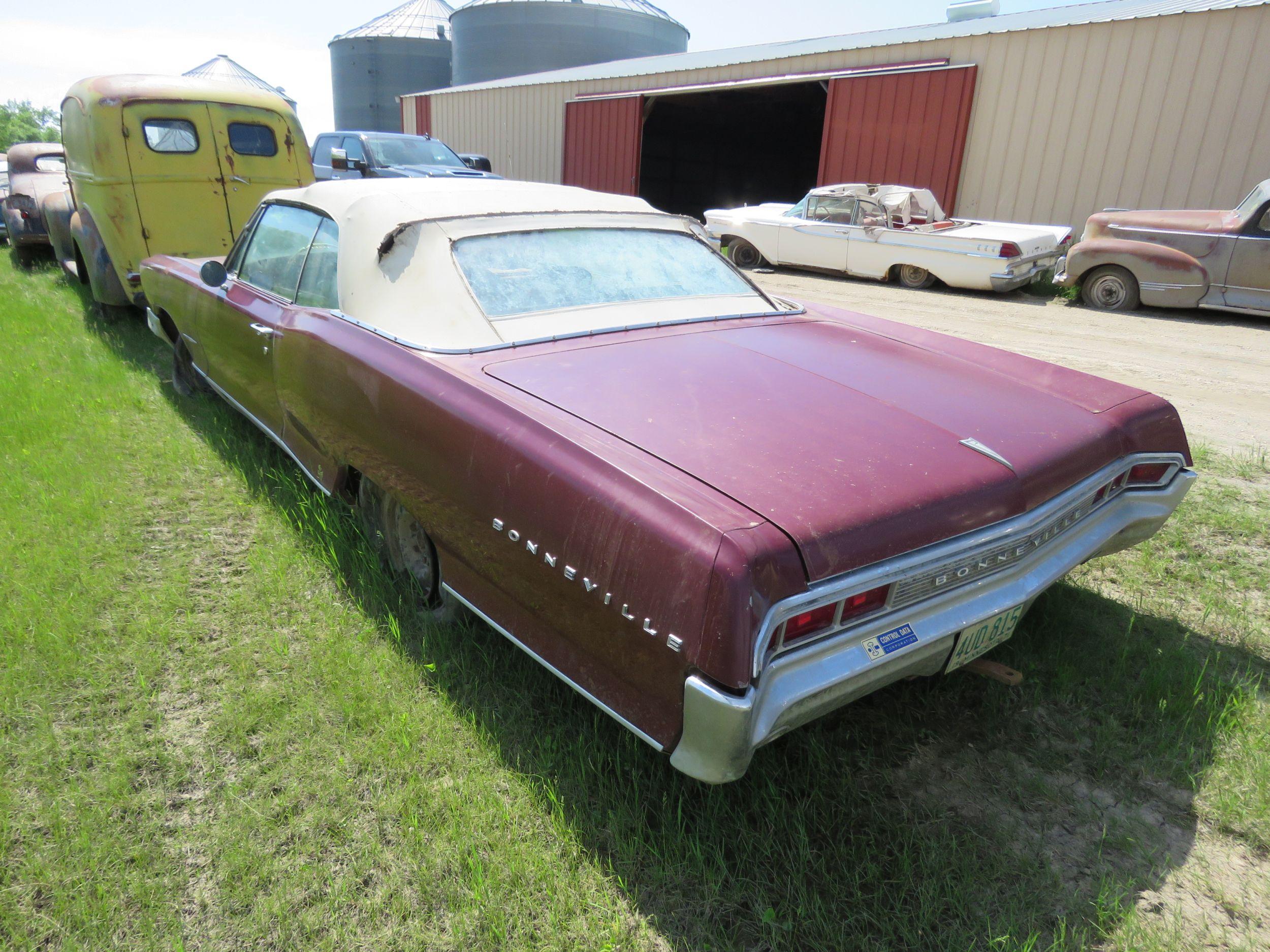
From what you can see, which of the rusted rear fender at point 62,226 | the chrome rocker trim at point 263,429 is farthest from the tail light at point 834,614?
the rusted rear fender at point 62,226

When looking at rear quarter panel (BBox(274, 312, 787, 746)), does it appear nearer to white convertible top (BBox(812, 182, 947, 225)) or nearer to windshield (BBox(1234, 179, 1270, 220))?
windshield (BBox(1234, 179, 1270, 220))

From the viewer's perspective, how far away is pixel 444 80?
31.6 metres

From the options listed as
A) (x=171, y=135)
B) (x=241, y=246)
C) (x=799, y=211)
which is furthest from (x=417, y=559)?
(x=799, y=211)

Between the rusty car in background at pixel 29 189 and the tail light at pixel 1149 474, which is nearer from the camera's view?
the tail light at pixel 1149 474

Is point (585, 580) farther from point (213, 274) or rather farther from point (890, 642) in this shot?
point (213, 274)

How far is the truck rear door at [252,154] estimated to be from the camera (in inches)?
280

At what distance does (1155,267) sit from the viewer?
9000 mm

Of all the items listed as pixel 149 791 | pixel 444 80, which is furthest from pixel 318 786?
pixel 444 80

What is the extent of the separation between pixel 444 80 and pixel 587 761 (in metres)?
34.0

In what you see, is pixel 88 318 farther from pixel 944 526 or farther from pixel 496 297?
pixel 944 526

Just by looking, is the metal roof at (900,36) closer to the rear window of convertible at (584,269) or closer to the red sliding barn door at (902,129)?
the red sliding barn door at (902,129)

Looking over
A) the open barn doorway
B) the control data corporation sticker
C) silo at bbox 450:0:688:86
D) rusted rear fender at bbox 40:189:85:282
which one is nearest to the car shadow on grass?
the control data corporation sticker

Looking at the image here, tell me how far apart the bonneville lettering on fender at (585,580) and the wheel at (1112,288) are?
9.43 m

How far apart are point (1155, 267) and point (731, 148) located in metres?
16.7
